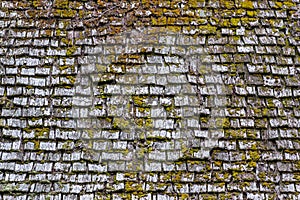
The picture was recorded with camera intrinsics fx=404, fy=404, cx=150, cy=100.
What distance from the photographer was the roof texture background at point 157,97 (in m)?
3.59

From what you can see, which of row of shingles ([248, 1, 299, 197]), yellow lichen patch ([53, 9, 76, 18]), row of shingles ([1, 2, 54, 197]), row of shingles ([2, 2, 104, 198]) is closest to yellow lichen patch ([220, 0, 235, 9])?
row of shingles ([248, 1, 299, 197])

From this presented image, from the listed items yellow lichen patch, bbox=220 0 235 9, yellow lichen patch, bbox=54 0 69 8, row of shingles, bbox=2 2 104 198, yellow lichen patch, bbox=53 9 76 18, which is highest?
yellow lichen patch, bbox=220 0 235 9

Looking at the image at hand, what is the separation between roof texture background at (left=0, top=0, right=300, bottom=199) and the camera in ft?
11.8

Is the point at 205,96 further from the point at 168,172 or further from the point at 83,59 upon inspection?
the point at 83,59

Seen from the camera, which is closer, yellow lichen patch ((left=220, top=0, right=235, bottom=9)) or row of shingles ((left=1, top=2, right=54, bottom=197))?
row of shingles ((left=1, top=2, right=54, bottom=197))

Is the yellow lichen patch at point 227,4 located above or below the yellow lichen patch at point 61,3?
above

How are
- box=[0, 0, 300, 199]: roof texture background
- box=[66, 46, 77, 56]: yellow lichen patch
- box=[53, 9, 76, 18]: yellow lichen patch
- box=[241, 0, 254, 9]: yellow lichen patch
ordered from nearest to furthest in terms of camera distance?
1. box=[0, 0, 300, 199]: roof texture background
2. box=[66, 46, 77, 56]: yellow lichen patch
3. box=[53, 9, 76, 18]: yellow lichen patch
4. box=[241, 0, 254, 9]: yellow lichen patch

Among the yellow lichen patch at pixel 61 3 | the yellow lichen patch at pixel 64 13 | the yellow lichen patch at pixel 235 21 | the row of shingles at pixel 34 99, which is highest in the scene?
the yellow lichen patch at pixel 235 21

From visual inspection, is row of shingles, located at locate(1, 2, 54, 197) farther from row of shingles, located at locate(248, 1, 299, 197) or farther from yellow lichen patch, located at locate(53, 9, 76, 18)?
row of shingles, located at locate(248, 1, 299, 197)

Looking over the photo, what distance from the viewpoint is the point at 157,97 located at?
3828mm

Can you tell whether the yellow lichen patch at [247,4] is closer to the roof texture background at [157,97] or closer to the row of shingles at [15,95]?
the roof texture background at [157,97]

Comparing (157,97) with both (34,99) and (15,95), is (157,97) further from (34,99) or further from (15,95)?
(15,95)

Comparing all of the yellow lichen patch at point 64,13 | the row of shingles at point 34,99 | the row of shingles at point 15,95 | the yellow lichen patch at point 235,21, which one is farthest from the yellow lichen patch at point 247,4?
the row of shingles at point 15,95

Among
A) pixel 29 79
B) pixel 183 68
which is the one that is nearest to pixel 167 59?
pixel 183 68
